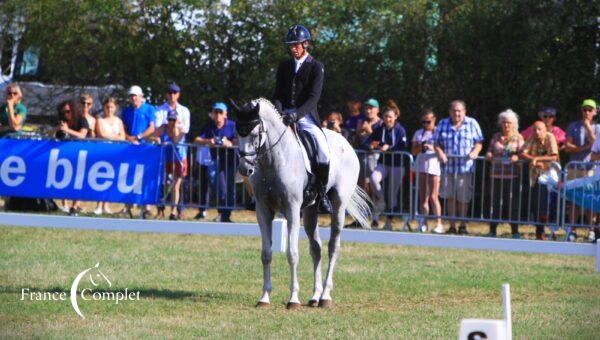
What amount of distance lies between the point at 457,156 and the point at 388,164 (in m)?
1.24

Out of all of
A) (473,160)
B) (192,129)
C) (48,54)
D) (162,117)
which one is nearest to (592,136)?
(473,160)

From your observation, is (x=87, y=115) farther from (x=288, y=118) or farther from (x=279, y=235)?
(x=288, y=118)

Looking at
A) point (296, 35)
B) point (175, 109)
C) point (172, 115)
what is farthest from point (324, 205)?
point (175, 109)

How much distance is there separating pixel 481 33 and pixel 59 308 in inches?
509

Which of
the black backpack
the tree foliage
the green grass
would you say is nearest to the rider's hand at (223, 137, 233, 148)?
the green grass

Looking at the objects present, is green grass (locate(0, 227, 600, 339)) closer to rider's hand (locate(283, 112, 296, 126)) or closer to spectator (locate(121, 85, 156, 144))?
rider's hand (locate(283, 112, 296, 126))

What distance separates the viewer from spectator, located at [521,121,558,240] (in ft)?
53.5

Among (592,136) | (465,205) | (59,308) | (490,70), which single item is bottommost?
(59,308)

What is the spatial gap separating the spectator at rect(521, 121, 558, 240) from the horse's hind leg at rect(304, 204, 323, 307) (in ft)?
18.7

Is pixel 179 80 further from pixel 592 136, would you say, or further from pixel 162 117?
pixel 592 136

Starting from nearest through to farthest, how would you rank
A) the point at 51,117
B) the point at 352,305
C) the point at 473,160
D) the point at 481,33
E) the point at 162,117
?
the point at 352,305
the point at 473,160
the point at 162,117
the point at 481,33
the point at 51,117

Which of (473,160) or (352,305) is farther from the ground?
(473,160)

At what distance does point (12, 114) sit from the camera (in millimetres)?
18891

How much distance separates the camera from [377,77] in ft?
71.6
